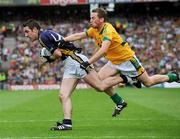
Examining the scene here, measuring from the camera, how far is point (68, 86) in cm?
1277

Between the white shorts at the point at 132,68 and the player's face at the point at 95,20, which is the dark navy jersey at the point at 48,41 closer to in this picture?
the player's face at the point at 95,20

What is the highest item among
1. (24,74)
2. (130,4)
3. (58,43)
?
(58,43)

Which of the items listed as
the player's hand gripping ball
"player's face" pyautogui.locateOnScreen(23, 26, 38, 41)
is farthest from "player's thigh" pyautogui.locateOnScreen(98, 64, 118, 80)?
"player's face" pyautogui.locateOnScreen(23, 26, 38, 41)

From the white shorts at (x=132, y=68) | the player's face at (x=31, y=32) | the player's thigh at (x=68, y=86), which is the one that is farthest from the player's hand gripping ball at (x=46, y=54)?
the white shorts at (x=132, y=68)

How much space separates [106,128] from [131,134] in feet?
4.67

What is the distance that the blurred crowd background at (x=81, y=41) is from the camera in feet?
148

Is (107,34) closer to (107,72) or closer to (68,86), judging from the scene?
(68,86)

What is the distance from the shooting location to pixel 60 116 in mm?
17172

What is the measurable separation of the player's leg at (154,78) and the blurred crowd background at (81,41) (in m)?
28.6

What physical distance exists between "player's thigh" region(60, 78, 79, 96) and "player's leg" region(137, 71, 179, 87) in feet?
7.10

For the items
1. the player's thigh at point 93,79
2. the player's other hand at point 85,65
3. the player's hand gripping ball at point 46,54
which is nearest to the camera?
the player's other hand at point 85,65

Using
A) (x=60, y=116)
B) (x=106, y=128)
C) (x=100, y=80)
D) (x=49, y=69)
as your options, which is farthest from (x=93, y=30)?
(x=49, y=69)

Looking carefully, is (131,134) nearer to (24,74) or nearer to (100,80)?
(100,80)

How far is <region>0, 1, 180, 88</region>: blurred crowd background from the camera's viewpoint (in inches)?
1781
